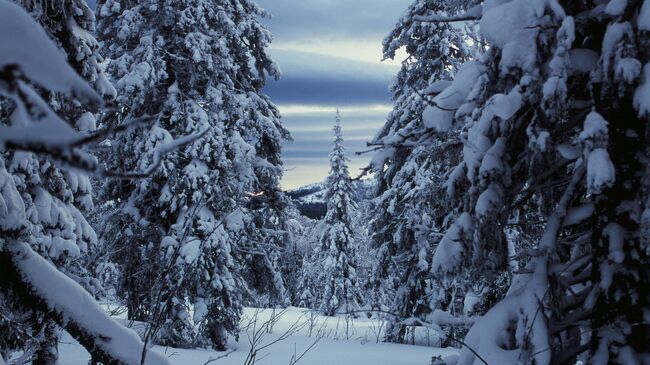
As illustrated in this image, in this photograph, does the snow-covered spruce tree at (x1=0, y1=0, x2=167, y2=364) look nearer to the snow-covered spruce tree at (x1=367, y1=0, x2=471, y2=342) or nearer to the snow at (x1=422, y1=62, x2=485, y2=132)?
the snow at (x1=422, y1=62, x2=485, y2=132)

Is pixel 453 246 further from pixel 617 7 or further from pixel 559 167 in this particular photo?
pixel 617 7

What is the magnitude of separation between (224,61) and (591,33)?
10.3 meters

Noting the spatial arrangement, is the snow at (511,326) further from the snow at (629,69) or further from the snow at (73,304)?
the snow at (73,304)

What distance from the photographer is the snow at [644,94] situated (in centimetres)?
282

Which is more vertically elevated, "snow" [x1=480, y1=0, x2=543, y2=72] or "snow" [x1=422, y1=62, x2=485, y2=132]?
"snow" [x1=480, y1=0, x2=543, y2=72]

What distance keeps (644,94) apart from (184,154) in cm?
1052

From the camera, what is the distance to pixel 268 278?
47.2 feet

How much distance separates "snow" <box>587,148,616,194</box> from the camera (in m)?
2.75

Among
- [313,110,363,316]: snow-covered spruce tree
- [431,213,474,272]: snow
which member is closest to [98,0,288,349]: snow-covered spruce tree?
[431,213,474,272]: snow

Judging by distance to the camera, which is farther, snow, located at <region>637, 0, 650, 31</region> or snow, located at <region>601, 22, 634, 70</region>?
snow, located at <region>601, 22, 634, 70</region>

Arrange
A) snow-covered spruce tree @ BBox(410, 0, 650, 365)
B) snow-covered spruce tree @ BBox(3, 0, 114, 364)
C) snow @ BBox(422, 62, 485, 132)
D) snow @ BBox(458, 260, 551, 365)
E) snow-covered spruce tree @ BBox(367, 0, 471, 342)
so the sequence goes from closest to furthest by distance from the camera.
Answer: snow-covered spruce tree @ BBox(410, 0, 650, 365), snow @ BBox(458, 260, 551, 365), snow @ BBox(422, 62, 485, 132), snow-covered spruce tree @ BBox(3, 0, 114, 364), snow-covered spruce tree @ BBox(367, 0, 471, 342)

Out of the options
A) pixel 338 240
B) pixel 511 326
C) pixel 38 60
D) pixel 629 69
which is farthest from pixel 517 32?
pixel 338 240

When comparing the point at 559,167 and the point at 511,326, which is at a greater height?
the point at 559,167

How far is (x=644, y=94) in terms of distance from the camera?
2854 millimetres
